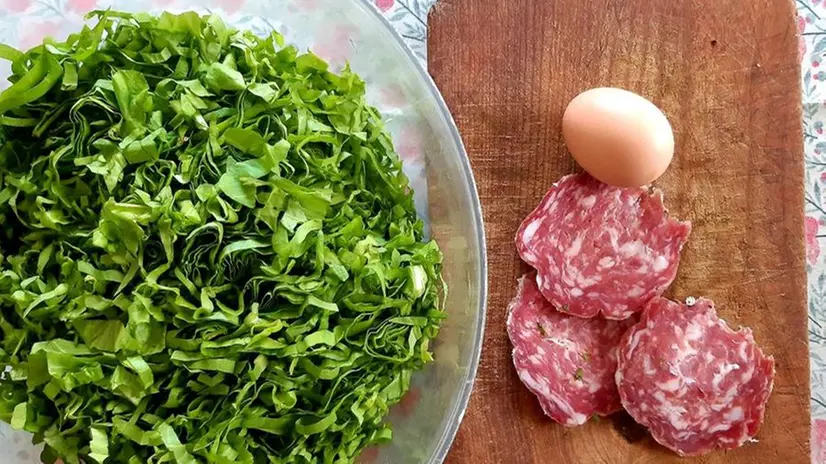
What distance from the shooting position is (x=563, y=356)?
131 cm

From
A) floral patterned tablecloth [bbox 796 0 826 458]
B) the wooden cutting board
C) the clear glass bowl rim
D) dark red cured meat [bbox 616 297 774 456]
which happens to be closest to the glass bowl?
the clear glass bowl rim

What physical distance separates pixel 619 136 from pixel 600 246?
0.22 m

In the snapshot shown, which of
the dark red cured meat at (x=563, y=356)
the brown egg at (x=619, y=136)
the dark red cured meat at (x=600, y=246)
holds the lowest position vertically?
the dark red cured meat at (x=563, y=356)

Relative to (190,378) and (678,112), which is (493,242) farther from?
(190,378)

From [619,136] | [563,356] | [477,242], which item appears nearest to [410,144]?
[477,242]

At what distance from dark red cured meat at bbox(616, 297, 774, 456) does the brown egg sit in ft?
0.80

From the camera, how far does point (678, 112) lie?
1.32 metres

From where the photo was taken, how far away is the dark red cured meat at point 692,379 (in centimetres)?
127

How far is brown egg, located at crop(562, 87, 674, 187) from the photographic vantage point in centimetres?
119

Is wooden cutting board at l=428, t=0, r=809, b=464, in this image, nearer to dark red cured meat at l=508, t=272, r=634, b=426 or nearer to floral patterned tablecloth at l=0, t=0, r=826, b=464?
dark red cured meat at l=508, t=272, r=634, b=426

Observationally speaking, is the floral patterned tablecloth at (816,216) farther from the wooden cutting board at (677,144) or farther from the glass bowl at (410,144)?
the glass bowl at (410,144)

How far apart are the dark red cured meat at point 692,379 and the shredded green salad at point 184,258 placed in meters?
0.48

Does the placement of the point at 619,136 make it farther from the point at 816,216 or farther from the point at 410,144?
the point at 816,216

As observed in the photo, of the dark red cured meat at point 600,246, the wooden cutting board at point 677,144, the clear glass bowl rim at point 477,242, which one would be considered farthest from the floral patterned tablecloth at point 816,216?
the clear glass bowl rim at point 477,242
